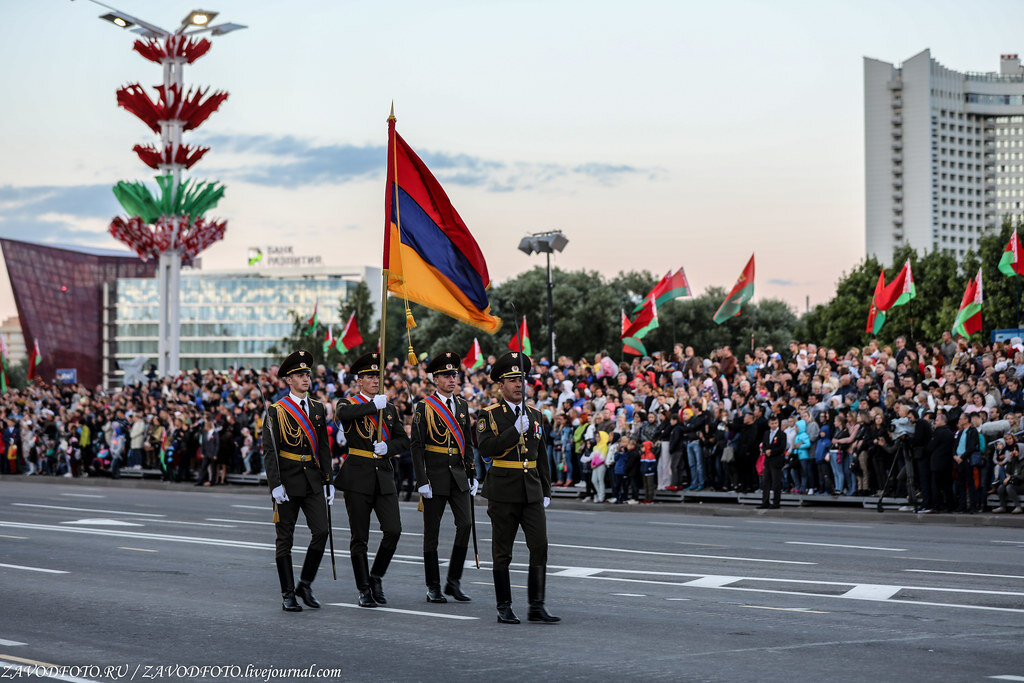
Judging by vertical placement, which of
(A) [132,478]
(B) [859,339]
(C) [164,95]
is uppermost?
(C) [164,95]

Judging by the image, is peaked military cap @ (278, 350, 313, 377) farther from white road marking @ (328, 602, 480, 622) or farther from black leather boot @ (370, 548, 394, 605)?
white road marking @ (328, 602, 480, 622)

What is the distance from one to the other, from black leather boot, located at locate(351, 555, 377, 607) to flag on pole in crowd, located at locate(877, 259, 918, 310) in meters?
21.3

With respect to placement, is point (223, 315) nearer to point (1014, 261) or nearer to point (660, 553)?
point (1014, 261)

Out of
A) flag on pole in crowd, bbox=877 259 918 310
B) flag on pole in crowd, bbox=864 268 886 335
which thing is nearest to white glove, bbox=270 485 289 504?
flag on pole in crowd, bbox=864 268 886 335

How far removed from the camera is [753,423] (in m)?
23.2

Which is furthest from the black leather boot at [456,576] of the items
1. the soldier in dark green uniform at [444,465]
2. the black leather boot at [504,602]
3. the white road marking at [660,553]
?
the white road marking at [660,553]

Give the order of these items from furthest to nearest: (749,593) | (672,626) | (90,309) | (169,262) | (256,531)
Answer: (90,309), (169,262), (256,531), (749,593), (672,626)

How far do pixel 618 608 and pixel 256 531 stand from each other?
9.26m

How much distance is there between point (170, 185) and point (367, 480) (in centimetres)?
3987

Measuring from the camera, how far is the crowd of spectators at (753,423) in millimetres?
20438

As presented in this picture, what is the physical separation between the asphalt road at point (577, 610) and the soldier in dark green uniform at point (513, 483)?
1.10ft

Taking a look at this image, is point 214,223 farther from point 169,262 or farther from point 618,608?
point 618,608

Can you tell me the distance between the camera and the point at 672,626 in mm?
9375

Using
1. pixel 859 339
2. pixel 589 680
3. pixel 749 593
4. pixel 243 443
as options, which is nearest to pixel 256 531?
pixel 749 593
